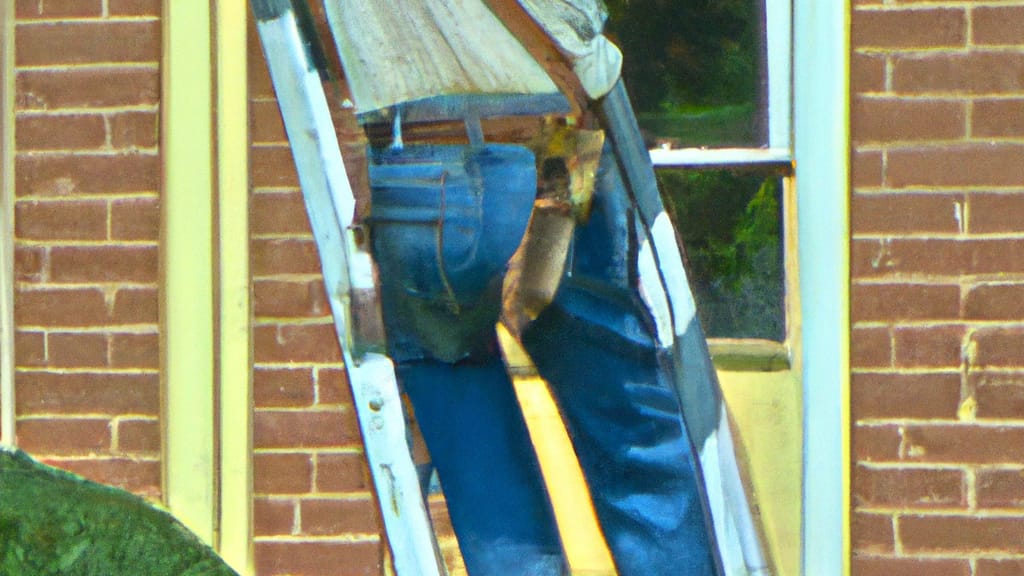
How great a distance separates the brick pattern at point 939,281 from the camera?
2318 mm

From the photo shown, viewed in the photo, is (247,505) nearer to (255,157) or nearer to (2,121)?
(255,157)

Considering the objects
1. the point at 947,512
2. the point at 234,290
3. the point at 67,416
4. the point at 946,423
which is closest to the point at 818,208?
the point at 946,423

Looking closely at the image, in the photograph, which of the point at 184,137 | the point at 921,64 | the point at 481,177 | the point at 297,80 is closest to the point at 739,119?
the point at 921,64

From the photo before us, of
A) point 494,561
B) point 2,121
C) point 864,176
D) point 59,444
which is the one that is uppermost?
point 2,121

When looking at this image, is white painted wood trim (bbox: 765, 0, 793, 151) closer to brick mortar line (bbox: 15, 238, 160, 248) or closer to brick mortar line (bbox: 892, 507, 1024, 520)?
brick mortar line (bbox: 892, 507, 1024, 520)

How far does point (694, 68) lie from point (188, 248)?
1.03 m

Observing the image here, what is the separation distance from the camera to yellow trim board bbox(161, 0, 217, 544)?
2.45 meters

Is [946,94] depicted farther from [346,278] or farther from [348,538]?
[348,538]

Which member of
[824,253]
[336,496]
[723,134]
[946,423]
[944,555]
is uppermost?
[723,134]

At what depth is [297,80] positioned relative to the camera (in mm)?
2182

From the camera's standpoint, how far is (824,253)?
235cm

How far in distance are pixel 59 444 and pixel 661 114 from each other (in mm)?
1339

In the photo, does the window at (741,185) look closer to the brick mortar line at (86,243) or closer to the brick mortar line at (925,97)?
the brick mortar line at (925,97)

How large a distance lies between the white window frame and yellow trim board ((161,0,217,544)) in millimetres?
879
